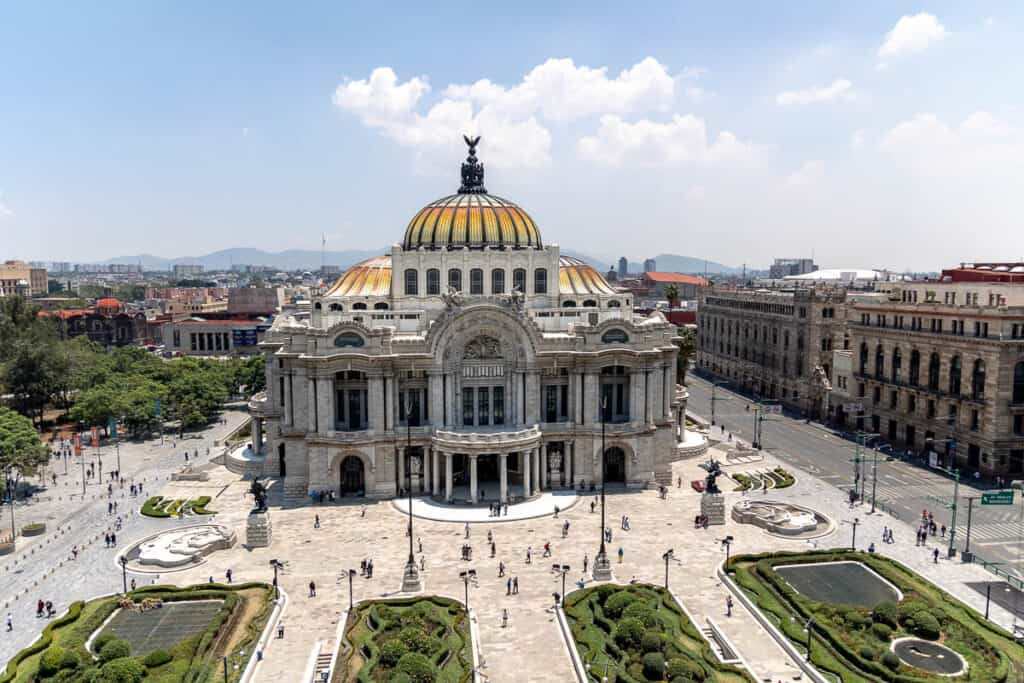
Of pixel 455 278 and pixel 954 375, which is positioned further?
pixel 954 375

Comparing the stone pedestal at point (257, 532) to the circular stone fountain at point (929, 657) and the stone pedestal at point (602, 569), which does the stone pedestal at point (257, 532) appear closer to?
the stone pedestal at point (602, 569)

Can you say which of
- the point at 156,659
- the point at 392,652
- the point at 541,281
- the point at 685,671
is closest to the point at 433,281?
the point at 541,281

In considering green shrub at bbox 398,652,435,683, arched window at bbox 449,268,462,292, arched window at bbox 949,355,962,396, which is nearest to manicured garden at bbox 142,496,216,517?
arched window at bbox 449,268,462,292

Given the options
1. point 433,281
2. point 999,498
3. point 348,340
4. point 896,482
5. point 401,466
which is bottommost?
point 896,482

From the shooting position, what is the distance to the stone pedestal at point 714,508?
6538 centimetres

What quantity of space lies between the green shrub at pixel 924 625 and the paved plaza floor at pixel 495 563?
19.8 ft

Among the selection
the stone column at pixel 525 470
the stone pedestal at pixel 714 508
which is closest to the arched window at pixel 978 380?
the stone pedestal at pixel 714 508

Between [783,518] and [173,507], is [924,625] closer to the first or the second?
[783,518]

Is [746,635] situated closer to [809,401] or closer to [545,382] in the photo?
[545,382]

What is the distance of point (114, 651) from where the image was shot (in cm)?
4047

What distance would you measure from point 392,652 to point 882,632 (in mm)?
28270

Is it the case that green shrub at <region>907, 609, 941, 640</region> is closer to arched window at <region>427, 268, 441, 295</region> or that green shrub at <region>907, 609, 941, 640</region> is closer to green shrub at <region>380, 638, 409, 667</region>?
green shrub at <region>380, 638, 409, 667</region>

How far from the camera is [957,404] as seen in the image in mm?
82250

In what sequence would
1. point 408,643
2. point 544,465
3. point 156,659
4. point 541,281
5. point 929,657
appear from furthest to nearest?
1. point 541,281
2. point 544,465
3. point 929,657
4. point 408,643
5. point 156,659
